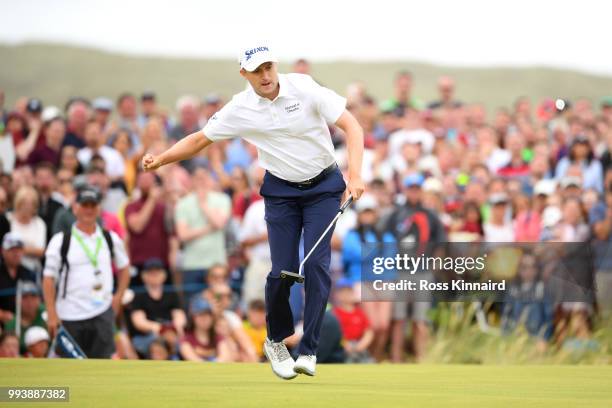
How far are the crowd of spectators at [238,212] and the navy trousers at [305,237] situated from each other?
3641 millimetres

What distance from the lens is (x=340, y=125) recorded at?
9711 millimetres

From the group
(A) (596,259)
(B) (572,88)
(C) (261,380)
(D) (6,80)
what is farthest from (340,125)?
(B) (572,88)

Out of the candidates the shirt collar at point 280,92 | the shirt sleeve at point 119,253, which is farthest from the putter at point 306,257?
the shirt sleeve at point 119,253

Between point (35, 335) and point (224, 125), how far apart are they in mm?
5110

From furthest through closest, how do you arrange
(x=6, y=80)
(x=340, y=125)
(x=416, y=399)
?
(x=6, y=80) → (x=340, y=125) → (x=416, y=399)

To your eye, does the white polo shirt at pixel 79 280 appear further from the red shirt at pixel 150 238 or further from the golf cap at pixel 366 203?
the golf cap at pixel 366 203

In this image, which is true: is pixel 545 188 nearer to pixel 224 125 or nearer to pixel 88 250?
pixel 88 250

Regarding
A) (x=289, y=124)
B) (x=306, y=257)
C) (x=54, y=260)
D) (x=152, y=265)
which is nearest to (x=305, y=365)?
(x=306, y=257)

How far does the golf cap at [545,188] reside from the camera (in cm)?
1753

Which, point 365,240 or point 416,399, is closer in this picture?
point 416,399

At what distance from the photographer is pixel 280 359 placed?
10.0 m

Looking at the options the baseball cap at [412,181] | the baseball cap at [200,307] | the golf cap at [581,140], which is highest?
the golf cap at [581,140]

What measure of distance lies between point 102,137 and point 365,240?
421 centimetres

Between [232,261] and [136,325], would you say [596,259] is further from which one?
[136,325]
